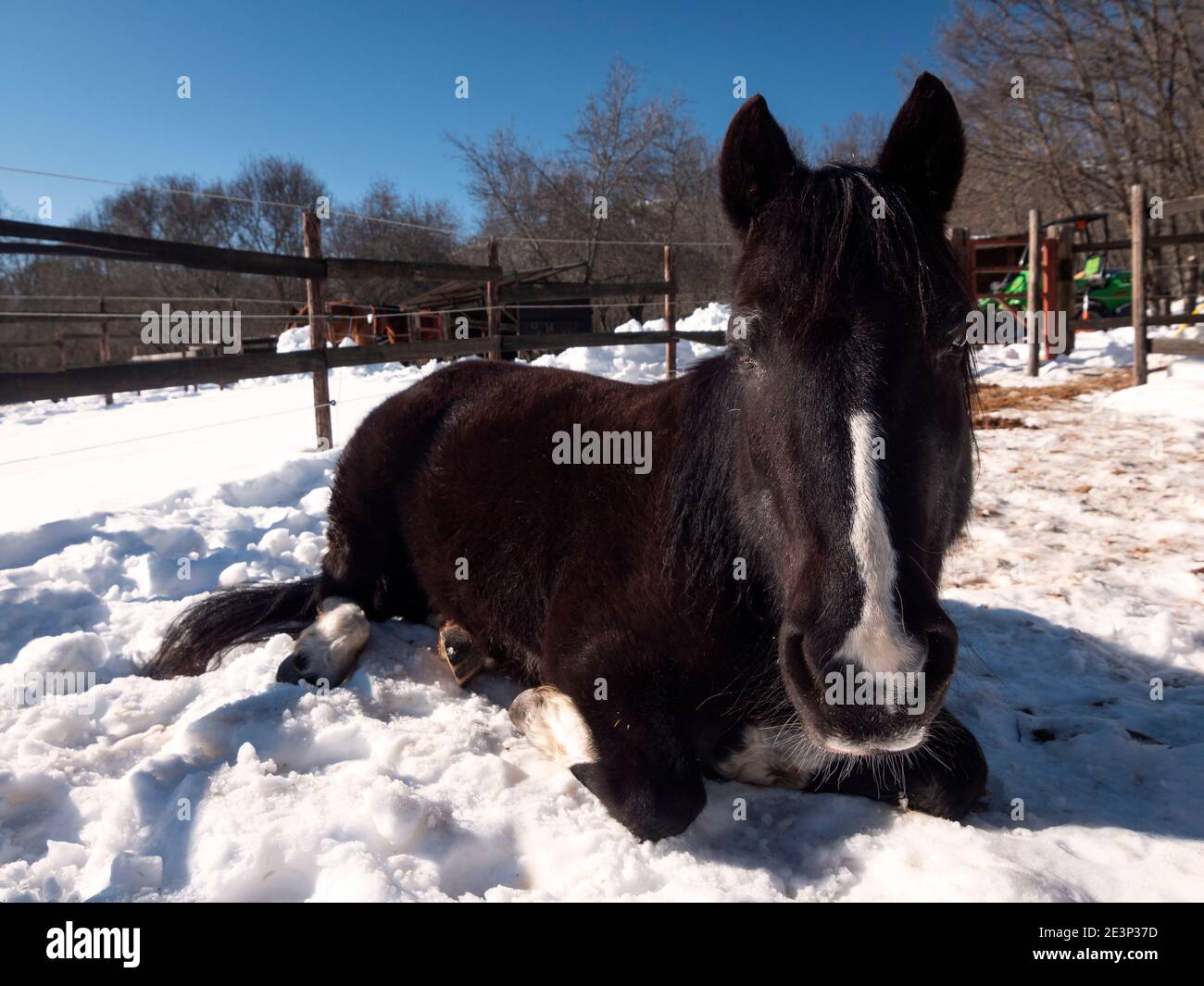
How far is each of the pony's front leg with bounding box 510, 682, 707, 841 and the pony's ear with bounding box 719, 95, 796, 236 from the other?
4.67ft

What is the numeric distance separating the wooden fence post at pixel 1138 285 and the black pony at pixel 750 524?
943 cm

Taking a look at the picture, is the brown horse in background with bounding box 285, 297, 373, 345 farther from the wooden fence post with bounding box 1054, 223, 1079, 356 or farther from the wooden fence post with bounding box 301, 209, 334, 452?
the wooden fence post with bounding box 1054, 223, 1079, 356

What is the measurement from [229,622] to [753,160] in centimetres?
288

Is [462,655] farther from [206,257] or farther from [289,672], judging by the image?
[206,257]

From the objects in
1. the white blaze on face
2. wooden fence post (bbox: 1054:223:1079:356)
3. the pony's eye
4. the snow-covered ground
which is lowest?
the snow-covered ground

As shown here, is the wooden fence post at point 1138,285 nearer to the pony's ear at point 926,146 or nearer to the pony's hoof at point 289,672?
the pony's ear at point 926,146

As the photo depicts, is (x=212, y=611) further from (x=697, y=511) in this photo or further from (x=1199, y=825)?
(x=1199, y=825)

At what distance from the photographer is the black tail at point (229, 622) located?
3027 millimetres

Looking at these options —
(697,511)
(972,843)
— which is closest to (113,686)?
(697,511)

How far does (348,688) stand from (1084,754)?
251 centimetres

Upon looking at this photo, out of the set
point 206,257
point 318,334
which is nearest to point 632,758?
point 206,257

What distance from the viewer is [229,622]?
3.28m

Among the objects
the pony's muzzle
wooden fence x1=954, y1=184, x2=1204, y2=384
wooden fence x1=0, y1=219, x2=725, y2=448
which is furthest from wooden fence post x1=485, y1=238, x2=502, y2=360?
the pony's muzzle

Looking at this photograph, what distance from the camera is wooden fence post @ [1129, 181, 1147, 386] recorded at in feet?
30.8
